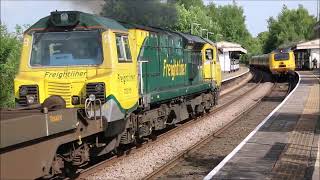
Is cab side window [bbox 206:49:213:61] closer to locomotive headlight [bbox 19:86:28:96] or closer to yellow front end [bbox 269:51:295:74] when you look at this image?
locomotive headlight [bbox 19:86:28:96]

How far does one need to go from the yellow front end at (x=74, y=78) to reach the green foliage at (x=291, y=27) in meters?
105

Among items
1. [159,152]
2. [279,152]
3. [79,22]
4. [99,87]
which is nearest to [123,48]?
[79,22]

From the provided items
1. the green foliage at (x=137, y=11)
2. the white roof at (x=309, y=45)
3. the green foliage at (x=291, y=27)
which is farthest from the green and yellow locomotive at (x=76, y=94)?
A: the green foliage at (x=291, y=27)

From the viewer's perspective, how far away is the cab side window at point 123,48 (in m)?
10.9

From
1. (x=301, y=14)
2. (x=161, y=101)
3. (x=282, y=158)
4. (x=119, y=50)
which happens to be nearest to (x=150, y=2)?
(x=161, y=101)

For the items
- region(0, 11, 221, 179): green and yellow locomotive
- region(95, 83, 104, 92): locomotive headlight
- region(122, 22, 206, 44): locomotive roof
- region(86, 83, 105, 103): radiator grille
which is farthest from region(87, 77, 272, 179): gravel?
region(122, 22, 206, 44): locomotive roof

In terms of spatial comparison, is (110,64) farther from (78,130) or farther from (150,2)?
(150,2)

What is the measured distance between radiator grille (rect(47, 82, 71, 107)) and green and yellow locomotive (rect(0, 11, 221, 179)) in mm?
21

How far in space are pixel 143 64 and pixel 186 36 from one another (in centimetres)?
533

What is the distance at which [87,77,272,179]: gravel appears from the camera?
1073 centimetres

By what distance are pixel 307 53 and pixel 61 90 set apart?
59.9 meters

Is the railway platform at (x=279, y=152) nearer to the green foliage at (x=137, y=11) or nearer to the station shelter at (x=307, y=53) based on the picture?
the green foliage at (x=137, y=11)

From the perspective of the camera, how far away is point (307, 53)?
65.7m

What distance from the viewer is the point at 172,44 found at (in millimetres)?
16062
